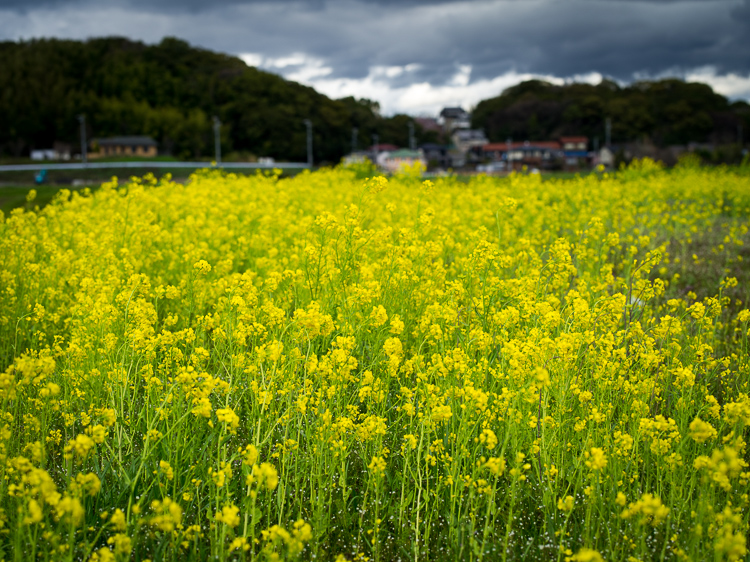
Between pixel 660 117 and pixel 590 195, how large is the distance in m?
71.6

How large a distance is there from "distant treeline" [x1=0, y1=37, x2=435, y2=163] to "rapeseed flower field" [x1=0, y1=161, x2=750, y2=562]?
57916 millimetres

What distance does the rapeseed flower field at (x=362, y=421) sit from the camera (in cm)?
246

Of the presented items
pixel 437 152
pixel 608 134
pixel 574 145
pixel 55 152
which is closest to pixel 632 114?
pixel 608 134

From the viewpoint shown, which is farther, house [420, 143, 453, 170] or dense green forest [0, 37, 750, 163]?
house [420, 143, 453, 170]

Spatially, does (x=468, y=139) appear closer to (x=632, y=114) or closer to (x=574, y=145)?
(x=574, y=145)

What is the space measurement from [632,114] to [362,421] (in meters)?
77.5

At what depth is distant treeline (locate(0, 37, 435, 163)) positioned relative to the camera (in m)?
62.7

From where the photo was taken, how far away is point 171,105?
229ft

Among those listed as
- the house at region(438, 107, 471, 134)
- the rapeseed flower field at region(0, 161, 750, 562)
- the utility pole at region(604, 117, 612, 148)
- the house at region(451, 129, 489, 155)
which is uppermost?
the house at region(438, 107, 471, 134)

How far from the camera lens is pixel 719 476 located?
2248mm

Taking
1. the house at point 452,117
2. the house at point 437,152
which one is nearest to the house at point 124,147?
the house at point 437,152

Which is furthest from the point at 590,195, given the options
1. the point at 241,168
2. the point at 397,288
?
the point at 241,168

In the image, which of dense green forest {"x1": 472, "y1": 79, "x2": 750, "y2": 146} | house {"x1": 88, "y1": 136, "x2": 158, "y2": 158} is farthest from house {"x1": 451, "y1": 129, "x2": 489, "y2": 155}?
house {"x1": 88, "y1": 136, "x2": 158, "y2": 158}

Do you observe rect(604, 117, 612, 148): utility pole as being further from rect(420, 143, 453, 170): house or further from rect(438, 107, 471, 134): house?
rect(438, 107, 471, 134): house
